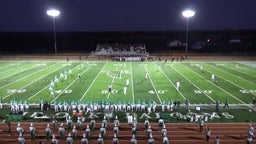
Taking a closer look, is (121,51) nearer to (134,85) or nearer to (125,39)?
(125,39)

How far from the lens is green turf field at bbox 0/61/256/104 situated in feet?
77.3

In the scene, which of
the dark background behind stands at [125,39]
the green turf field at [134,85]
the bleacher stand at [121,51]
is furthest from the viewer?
the dark background behind stands at [125,39]

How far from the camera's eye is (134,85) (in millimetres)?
28391

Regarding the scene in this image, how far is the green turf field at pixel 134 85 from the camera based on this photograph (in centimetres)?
2355

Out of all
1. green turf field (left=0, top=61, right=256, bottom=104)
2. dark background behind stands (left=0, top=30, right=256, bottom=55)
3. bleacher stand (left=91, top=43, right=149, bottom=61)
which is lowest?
green turf field (left=0, top=61, right=256, bottom=104)

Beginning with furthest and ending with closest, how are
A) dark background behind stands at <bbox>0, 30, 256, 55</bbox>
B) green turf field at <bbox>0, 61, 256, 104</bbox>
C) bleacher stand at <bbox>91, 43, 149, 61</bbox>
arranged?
dark background behind stands at <bbox>0, 30, 256, 55</bbox>, bleacher stand at <bbox>91, 43, 149, 61</bbox>, green turf field at <bbox>0, 61, 256, 104</bbox>

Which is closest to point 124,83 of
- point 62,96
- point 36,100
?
point 62,96

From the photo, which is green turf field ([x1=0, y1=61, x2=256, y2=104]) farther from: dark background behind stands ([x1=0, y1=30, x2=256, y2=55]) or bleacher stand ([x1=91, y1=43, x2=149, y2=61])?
dark background behind stands ([x1=0, y1=30, x2=256, y2=55])

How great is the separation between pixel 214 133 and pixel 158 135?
8.58 feet

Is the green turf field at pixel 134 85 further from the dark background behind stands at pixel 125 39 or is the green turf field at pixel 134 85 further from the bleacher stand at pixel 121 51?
the dark background behind stands at pixel 125 39

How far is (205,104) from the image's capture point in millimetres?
21750

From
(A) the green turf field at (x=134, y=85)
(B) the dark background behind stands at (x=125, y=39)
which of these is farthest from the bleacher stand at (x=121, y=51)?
(A) the green turf field at (x=134, y=85)

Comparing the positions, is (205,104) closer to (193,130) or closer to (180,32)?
(193,130)

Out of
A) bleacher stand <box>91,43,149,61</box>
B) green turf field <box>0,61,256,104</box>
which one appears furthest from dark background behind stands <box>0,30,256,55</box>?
green turf field <box>0,61,256,104</box>
